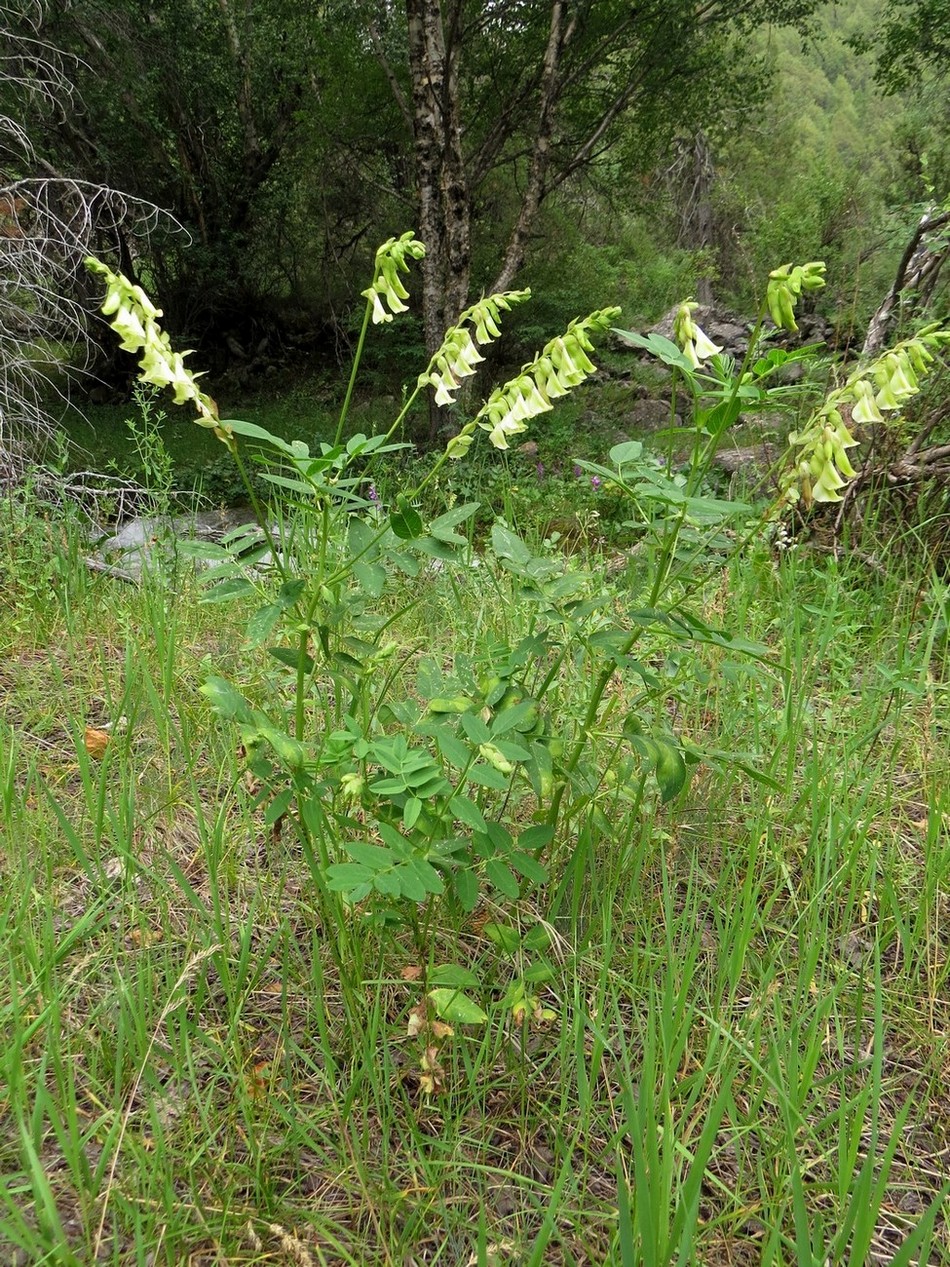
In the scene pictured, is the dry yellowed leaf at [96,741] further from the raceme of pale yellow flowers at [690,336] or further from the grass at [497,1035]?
the raceme of pale yellow flowers at [690,336]

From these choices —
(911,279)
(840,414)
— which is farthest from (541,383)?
(911,279)

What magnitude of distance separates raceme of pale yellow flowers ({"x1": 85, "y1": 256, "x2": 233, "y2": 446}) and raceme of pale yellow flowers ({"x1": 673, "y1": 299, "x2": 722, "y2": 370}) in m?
0.70

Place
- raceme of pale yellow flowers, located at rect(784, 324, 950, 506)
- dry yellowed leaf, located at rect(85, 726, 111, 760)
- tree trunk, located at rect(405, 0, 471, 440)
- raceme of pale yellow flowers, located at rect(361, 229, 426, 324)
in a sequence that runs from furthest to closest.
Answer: tree trunk, located at rect(405, 0, 471, 440)
dry yellowed leaf, located at rect(85, 726, 111, 760)
raceme of pale yellow flowers, located at rect(361, 229, 426, 324)
raceme of pale yellow flowers, located at rect(784, 324, 950, 506)

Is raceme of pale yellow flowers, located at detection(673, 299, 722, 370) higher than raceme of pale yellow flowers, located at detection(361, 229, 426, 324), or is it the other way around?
raceme of pale yellow flowers, located at detection(673, 299, 722, 370)

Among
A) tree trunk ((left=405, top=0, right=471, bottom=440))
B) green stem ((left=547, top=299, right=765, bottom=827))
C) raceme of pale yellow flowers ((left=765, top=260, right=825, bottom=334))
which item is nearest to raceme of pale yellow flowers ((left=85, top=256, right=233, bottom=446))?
green stem ((left=547, top=299, right=765, bottom=827))

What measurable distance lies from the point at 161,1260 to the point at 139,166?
13.2 meters

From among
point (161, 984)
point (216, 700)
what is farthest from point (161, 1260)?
point (216, 700)

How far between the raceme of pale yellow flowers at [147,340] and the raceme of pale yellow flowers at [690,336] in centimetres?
70

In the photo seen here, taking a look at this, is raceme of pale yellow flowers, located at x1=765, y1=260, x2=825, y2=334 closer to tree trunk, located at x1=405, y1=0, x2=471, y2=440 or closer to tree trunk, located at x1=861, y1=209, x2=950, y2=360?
tree trunk, located at x1=861, y1=209, x2=950, y2=360

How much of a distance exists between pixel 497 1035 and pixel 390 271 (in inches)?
48.9

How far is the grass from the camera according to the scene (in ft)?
2.97

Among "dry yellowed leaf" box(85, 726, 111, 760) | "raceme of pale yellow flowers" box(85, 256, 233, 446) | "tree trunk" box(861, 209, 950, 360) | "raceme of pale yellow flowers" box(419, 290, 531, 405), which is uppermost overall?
"tree trunk" box(861, 209, 950, 360)

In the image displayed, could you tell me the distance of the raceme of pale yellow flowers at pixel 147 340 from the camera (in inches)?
38.8

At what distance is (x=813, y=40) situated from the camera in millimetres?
9336
